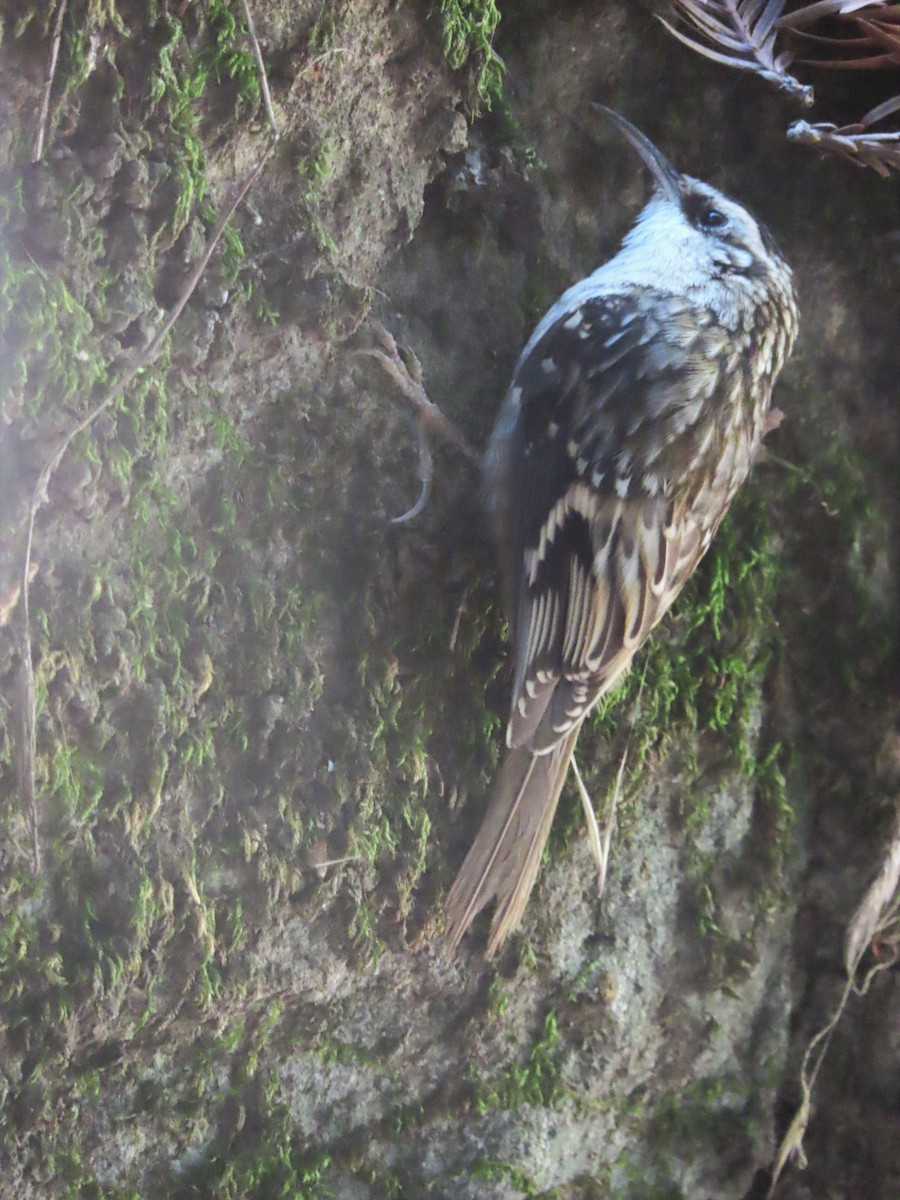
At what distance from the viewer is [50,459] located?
116cm

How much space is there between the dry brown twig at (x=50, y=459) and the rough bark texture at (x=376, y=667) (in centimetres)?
1

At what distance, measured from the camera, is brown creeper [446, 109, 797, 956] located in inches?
59.7

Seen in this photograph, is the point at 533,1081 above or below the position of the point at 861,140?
below

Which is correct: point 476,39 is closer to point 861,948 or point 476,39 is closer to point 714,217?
point 714,217

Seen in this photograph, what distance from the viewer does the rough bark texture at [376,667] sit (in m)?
1.22

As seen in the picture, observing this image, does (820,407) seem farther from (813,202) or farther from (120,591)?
(120,591)

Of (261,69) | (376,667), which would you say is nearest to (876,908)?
(376,667)

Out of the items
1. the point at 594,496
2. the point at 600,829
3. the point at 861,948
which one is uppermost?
the point at 594,496

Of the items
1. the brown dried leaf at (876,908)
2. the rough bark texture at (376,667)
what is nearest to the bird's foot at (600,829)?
the rough bark texture at (376,667)

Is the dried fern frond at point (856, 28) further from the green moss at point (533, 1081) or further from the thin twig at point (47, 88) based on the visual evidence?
the green moss at point (533, 1081)

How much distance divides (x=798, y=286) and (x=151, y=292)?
48.3 inches

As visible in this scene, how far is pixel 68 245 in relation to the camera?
116cm

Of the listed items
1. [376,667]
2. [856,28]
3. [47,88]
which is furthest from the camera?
[856,28]

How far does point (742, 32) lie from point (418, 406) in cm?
85
